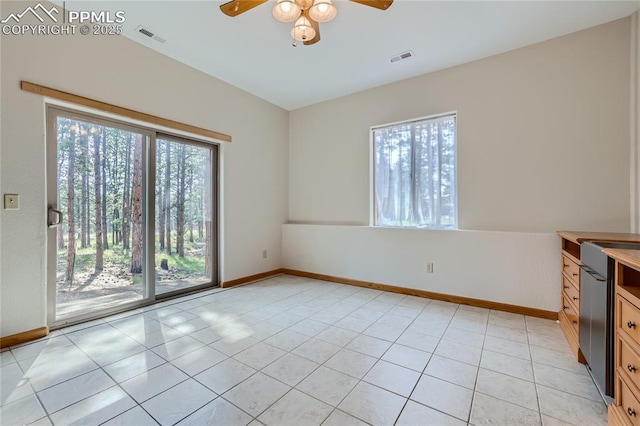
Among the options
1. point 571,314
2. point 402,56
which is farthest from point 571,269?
point 402,56

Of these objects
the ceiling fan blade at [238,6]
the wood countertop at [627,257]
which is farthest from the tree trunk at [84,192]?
the wood countertop at [627,257]

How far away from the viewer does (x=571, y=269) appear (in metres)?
2.27

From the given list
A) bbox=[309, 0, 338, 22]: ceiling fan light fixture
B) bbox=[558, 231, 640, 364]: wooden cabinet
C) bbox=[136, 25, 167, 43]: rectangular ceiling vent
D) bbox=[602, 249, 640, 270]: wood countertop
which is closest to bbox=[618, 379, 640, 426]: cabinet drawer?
bbox=[602, 249, 640, 270]: wood countertop

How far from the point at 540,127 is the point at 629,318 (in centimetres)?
234

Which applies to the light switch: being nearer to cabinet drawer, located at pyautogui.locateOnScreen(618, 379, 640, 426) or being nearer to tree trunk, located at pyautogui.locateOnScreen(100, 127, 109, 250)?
tree trunk, located at pyautogui.locateOnScreen(100, 127, 109, 250)

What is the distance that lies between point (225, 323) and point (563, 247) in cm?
331

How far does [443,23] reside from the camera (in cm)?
262

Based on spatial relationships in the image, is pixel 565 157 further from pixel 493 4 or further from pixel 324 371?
pixel 324 371

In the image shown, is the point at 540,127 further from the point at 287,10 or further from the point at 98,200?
the point at 98,200

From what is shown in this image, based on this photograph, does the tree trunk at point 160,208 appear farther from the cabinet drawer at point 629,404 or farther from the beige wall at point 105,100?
the cabinet drawer at point 629,404

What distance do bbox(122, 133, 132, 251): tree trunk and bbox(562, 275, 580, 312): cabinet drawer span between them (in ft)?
13.7

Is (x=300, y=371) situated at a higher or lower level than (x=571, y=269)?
lower

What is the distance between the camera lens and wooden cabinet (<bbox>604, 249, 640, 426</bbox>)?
46.9 inches

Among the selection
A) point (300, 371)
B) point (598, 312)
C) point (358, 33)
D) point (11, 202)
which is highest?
point (358, 33)
